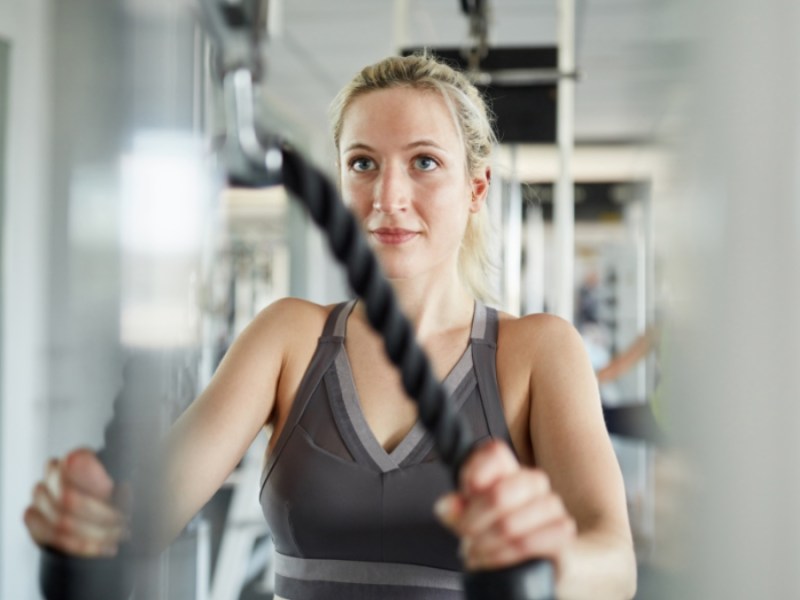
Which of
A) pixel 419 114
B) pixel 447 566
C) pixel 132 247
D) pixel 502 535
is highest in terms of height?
pixel 419 114

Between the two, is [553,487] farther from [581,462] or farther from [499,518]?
[499,518]

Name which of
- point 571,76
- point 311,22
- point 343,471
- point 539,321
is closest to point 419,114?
point 539,321

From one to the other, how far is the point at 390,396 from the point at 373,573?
6.6 inches

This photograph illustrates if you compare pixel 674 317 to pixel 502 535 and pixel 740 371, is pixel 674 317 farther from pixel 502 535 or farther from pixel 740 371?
pixel 502 535

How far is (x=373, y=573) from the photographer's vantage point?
2.63 ft

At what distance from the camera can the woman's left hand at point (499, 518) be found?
1.20 ft

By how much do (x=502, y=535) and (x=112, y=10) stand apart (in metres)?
0.38

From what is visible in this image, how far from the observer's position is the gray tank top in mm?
793

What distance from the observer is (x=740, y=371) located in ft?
1.90

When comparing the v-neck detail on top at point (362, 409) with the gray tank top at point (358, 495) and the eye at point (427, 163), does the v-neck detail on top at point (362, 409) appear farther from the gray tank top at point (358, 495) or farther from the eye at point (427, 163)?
the eye at point (427, 163)

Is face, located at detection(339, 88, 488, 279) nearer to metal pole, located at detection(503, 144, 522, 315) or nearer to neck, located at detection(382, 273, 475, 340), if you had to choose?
neck, located at detection(382, 273, 475, 340)

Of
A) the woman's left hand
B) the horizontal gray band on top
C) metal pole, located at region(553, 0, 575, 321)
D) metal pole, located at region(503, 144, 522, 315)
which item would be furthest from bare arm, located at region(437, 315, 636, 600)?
metal pole, located at region(503, 144, 522, 315)

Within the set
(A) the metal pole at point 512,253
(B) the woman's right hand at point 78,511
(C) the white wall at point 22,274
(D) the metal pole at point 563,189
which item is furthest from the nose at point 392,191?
(A) the metal pole at point 512,253

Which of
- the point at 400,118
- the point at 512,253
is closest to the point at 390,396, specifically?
the point at 400,118
